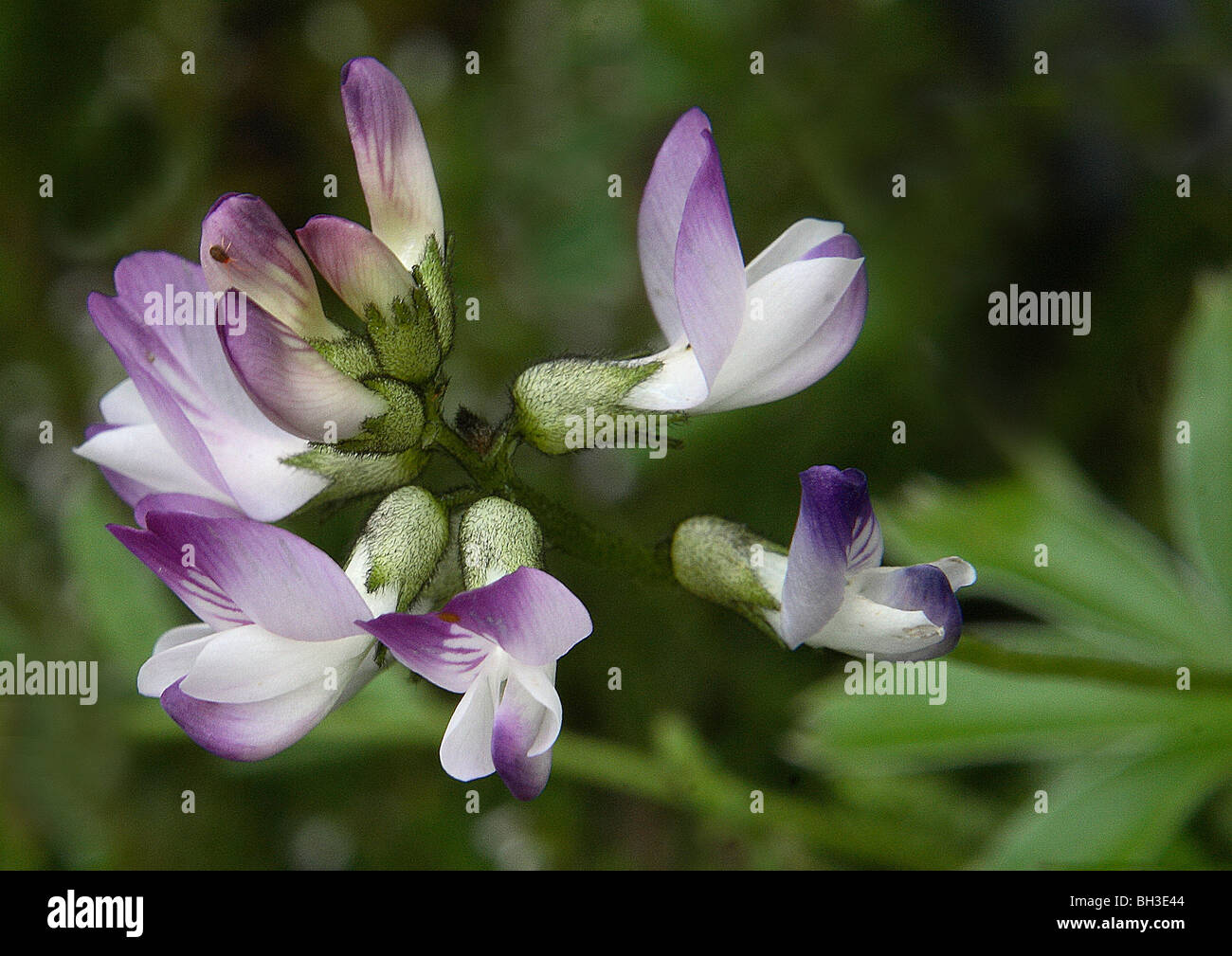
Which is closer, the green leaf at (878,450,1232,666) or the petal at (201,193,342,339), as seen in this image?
the petal at (201,193,342,339)

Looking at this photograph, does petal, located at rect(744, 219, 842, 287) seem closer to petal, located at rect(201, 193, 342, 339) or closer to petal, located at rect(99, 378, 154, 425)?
petal, located at rect(201, 193, 342, 339)

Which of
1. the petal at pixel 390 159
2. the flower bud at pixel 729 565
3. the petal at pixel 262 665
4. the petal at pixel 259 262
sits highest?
the petal at pixel 390 159

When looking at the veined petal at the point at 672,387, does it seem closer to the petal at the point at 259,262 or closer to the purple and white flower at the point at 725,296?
the purple and white flower at the point at 725,296

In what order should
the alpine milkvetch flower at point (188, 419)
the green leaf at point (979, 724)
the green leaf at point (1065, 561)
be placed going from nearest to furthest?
1. the alpine milkvetch flower at point (188, 419)
2. the green leaf at point (979, 724)
3. the green leaf at point (1065, 561)

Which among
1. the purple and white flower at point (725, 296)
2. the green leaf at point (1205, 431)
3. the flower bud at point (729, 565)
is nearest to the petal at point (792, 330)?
the purple and white flower at point (725, 296)

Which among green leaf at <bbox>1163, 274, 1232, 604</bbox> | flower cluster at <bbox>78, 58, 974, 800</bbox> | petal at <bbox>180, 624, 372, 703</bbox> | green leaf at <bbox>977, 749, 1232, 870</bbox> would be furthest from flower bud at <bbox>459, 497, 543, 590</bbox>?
green leaf at <bbox>1163, 274, 1232, 604</bbox>

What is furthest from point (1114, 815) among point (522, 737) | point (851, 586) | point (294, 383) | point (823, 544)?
point (294, 383)

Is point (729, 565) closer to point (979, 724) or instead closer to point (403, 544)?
point (403, 544)
